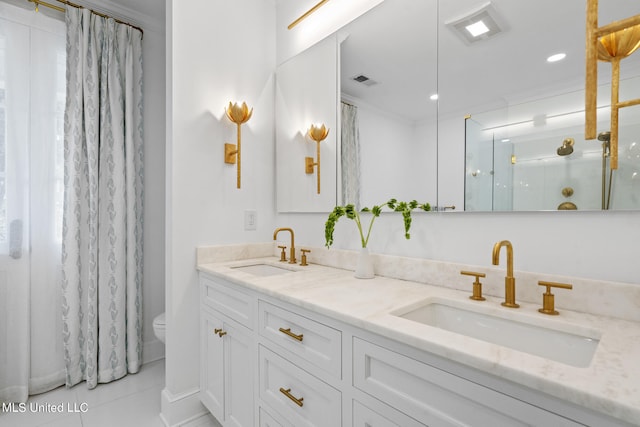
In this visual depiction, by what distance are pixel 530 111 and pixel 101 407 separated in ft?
8.93

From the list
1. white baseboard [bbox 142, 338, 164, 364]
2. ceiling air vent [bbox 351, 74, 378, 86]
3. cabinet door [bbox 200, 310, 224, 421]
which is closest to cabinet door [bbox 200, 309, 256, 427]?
cabinet door [bbox 200, 310, 224, 421]

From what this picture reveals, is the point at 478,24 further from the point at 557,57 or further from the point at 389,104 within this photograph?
the point at 389,104

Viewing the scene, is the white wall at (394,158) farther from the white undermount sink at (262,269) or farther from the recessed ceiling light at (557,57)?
the white undermount sink at (262,269)

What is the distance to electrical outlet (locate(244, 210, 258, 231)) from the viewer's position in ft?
6.61

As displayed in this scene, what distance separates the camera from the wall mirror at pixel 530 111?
2.97 ft

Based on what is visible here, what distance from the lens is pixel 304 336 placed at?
104cm

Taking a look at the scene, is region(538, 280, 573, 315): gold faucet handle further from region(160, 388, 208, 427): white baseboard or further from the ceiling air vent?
region(160, 388, 208, 427): white baseboard

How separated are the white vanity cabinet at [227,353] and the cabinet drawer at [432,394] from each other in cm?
64

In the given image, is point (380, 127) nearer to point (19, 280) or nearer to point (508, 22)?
point (508, 22)

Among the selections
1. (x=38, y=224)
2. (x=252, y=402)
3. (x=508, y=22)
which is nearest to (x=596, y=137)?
(x=508, y=22)

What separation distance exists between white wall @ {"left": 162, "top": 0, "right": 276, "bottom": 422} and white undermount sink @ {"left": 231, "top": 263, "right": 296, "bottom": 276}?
214 mm

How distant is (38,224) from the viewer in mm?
Result: 1978

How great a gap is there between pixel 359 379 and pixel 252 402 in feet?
2.26

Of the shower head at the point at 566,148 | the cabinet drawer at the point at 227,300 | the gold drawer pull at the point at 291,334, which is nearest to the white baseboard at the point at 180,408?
the cabinet drawer at the point at 227,300
